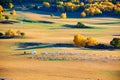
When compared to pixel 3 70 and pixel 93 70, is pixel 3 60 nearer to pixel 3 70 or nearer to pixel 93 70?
pixel 3 70

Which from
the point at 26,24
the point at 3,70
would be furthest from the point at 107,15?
the point at 3,70

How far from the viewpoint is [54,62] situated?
8844cm

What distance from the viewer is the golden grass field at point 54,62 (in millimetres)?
76125

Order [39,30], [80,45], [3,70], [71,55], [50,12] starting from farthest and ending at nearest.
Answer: [50,12] < [39,30] < [80,45] < [71,55] < [3,70]

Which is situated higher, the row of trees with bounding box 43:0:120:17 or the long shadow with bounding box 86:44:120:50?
the row of trees with bounding box 43:0:120:17

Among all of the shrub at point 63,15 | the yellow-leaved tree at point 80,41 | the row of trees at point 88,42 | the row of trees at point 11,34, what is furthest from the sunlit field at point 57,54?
the shrub at point 63,15

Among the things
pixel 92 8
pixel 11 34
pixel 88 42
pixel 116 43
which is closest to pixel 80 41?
pixel 88 42

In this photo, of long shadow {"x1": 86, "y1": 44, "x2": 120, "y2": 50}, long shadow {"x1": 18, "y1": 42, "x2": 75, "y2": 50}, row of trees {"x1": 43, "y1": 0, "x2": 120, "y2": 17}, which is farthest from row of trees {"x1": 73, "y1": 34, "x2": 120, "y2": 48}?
row of trees {"x1": 43, "y1": 0, "x2": 120, "y2": 17}

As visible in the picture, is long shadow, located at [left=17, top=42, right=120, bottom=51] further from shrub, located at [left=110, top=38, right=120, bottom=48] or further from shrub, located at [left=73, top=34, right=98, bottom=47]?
shrub, located at [left=73, top=34, right=98, bottom=47]

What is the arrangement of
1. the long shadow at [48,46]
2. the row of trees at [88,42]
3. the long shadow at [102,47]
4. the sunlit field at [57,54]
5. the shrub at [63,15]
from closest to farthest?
the sunlit field at [57,54] < the long shadow at [102,47] < the long shadow at [48,46] < the row of trees at [88,42] < the shrub at [63,15]

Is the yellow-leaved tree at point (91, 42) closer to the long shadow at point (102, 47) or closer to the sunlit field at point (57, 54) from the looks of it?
the long shadow at point (102, 47)

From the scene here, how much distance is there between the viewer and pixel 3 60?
91.1 metres

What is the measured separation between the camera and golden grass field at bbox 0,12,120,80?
2997 inches

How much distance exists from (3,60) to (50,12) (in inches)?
4232
